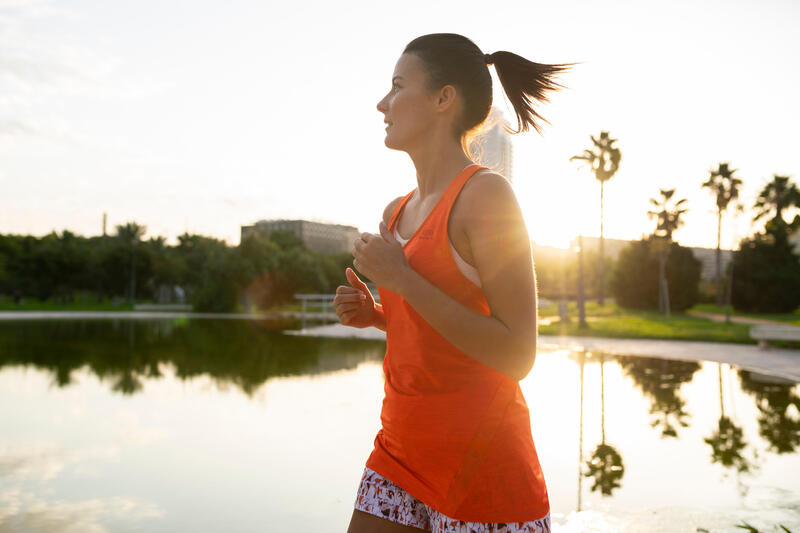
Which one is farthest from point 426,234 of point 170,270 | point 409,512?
point 170,270

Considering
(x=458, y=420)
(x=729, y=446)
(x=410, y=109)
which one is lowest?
(x=729, y=446)

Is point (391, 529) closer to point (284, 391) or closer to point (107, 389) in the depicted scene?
point (284, 391)

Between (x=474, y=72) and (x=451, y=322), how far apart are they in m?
0.64

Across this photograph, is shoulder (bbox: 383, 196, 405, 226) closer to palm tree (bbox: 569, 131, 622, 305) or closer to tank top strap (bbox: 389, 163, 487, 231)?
tank top strap (bbox: 389, 163, 487, 231)

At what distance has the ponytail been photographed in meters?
1.74

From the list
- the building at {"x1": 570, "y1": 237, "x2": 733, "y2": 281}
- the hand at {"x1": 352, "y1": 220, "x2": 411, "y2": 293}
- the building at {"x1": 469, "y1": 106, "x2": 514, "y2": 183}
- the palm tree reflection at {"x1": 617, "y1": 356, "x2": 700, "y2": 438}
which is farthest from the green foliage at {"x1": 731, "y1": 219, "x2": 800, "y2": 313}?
the hand at {"x1": 352, "y1": 220, "x2": 411, "y2": 293}

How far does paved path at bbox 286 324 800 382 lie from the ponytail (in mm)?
11998

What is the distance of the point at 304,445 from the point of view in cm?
655

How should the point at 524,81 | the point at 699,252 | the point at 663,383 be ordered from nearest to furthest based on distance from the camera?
the point at 524,81 < the point at 663,383 < the point at 699,252

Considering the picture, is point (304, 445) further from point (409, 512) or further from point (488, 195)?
point (488, 195)

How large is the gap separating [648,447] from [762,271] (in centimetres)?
4283

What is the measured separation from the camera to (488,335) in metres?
1.39

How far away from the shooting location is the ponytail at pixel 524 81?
5.70 feet

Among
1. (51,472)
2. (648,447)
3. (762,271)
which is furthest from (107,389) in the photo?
(762,271)
